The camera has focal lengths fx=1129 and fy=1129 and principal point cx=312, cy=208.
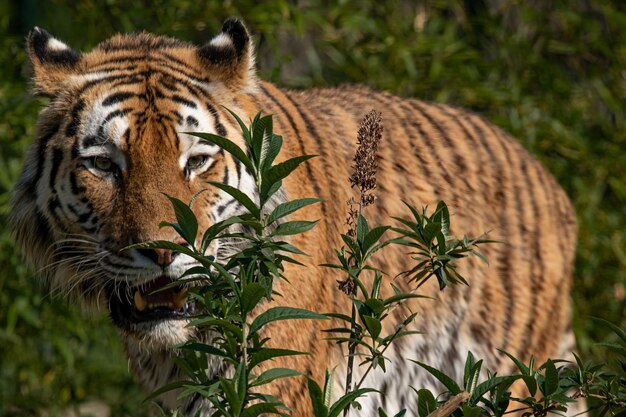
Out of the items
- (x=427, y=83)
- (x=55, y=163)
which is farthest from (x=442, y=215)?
(x=427, y=83)

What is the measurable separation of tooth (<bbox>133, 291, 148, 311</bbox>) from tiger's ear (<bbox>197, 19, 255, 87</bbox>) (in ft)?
2.04

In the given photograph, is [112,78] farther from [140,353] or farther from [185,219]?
[185,219]

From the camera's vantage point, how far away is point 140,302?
111 inches

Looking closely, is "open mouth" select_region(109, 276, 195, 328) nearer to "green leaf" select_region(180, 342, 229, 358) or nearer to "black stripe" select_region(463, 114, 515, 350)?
"green leaf" select_region(180, 342, 229, 358)

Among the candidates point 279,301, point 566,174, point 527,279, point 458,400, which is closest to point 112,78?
point 279,301

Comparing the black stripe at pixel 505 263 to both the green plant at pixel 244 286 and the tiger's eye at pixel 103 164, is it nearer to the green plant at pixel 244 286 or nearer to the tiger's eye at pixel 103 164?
the tiger's eye at pixel 103 164

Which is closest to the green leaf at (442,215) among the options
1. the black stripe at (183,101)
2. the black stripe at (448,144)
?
the black stripe at (183,101)

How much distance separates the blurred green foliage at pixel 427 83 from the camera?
15.8 feet

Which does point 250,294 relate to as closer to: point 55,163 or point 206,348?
point 206,348

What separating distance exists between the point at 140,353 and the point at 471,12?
3371 mm

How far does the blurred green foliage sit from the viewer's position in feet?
15.8

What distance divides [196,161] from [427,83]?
280 centimetres

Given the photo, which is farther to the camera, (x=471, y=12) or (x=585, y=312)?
(x=471, y=12)

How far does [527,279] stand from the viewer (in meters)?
3.86
